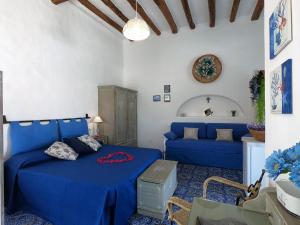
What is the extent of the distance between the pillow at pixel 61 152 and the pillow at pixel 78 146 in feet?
0.42

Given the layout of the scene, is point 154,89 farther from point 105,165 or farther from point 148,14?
point 105,165

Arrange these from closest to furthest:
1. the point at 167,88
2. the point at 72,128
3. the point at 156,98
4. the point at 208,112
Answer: the point at 72,128 < the point at 208,112 < the point at 167,88 < the point at 156,98

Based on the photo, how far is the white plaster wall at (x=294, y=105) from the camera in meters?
1.07

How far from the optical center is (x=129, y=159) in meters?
2.63

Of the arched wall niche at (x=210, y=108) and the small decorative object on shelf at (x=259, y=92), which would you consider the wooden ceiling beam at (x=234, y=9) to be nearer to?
the small decorative object on shelf at (x=259, y=92)

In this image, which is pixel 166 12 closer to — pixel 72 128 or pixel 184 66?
pixel 184 66

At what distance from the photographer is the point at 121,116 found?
4633 mm

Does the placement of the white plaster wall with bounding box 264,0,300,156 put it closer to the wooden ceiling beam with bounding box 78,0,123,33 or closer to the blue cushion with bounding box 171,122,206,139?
the blue cushion with bounding box 171,122,206,139

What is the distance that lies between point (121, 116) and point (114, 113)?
36 cm

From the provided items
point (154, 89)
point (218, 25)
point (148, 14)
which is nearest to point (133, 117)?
point (154, 89)

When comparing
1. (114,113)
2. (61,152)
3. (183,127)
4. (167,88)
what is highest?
(167,88)

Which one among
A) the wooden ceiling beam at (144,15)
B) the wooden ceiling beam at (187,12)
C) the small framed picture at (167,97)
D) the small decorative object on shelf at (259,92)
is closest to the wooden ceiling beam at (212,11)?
the wooden ceiling beam at (187,12)

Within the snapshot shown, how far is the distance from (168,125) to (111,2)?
3365mm

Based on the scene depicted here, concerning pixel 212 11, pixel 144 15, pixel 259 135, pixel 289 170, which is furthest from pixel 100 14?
pixel 289 170
